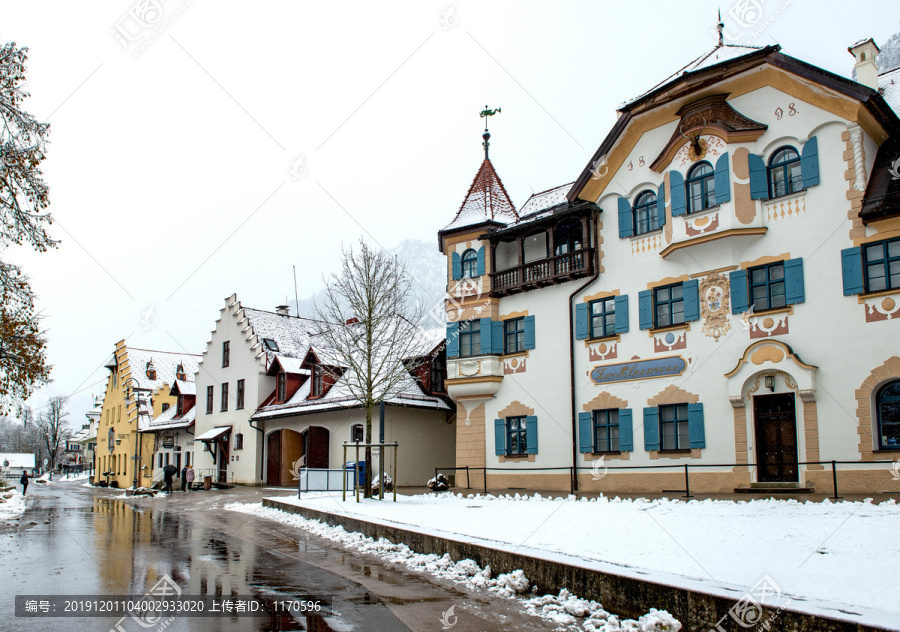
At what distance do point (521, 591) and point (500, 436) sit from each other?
1726cm

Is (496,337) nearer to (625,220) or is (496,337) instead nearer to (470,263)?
(470,263)

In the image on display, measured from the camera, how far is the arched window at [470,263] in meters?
28.3

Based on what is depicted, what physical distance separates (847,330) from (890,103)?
7307mm

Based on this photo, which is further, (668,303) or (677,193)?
(668,303)

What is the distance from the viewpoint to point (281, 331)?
139ft

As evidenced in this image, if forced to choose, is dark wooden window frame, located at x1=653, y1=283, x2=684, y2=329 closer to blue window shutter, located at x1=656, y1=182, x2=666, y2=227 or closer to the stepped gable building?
blue window shutter, located at x1=656, y1=182, x2=666, y2=227

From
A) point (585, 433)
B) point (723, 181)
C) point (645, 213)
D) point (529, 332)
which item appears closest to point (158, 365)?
point (529, 332)

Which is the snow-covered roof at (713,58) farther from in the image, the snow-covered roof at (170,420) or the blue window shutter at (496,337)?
the snow-covered roof at (170,420)

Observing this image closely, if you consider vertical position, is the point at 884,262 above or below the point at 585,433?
above

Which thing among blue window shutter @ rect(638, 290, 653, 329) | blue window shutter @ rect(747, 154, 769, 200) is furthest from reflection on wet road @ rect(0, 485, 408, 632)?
blue window shutter @ rect(747, 154, 769, 200)

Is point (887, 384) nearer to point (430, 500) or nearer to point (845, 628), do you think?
point (430, 500)

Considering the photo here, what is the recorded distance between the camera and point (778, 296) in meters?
19.7

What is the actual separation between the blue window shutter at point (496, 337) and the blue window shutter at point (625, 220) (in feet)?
19.6

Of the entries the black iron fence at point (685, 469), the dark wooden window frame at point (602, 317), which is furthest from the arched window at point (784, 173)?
the black iron fence at point (685, 469)
